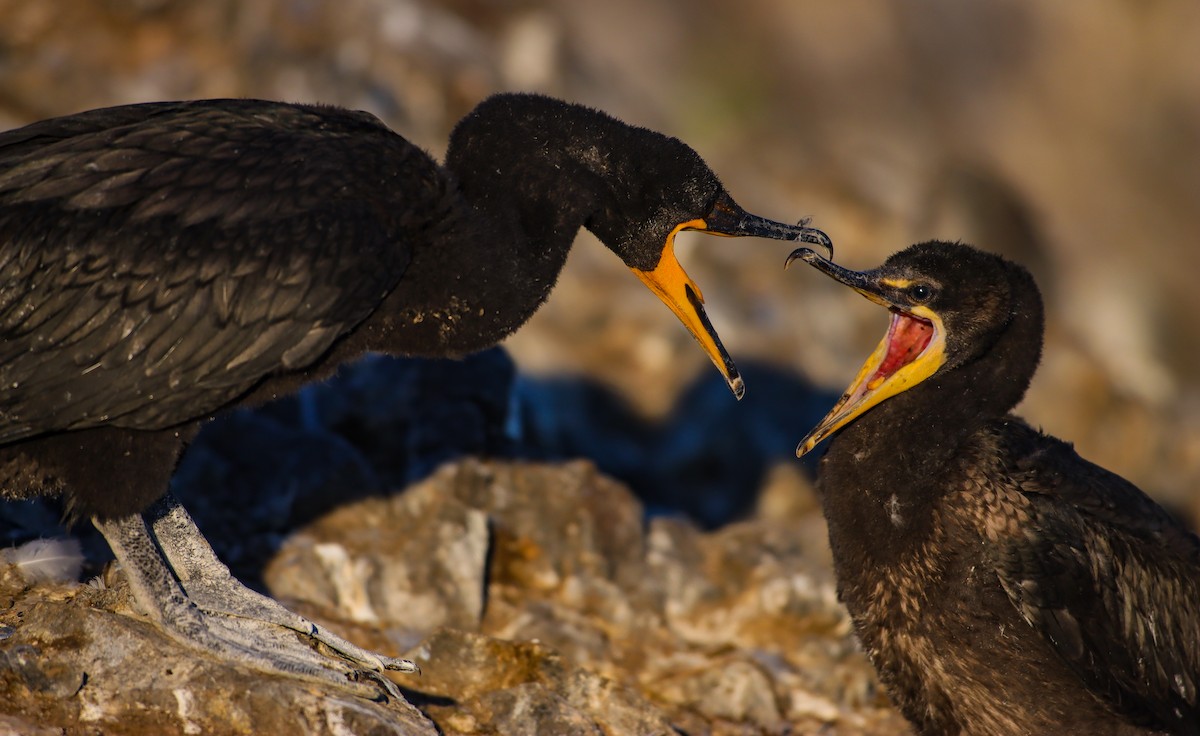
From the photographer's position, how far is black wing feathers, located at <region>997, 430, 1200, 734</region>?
5.61m

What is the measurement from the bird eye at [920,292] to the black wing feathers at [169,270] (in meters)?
2.23

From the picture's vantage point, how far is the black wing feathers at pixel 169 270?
203 inches

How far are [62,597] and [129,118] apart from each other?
199 centimetres

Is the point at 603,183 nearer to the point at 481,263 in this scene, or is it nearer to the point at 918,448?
the point at 481,263

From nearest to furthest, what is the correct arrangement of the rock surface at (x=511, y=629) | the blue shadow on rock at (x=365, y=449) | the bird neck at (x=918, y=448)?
the rock surface at (x=511, y=629) < the bird neck at (x=918, y=448) < the blue shadow on rock at (x=365, y=449)

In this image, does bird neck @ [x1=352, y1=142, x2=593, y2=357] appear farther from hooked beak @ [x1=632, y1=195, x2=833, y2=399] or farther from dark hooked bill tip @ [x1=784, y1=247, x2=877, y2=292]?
dark hooked bill tip @ [x1=784, y1=247, x2=877, y2=292]

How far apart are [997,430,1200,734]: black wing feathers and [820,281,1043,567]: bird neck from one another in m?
0.26

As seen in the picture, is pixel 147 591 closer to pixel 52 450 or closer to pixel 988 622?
pixel 52 450

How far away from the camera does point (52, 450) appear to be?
5.26m

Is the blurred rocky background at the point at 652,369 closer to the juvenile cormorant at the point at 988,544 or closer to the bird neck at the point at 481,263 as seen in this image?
the juvenile cormorant at the point at 988,544

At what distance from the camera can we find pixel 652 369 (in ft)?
38.7

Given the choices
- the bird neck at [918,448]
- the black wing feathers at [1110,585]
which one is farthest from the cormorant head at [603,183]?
the black wing feathers at [1110,585]

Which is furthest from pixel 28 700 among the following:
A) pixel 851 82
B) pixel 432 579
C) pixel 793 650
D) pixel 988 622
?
pixel 851 82

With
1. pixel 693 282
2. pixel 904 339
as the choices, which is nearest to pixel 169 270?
pixel 693 282
